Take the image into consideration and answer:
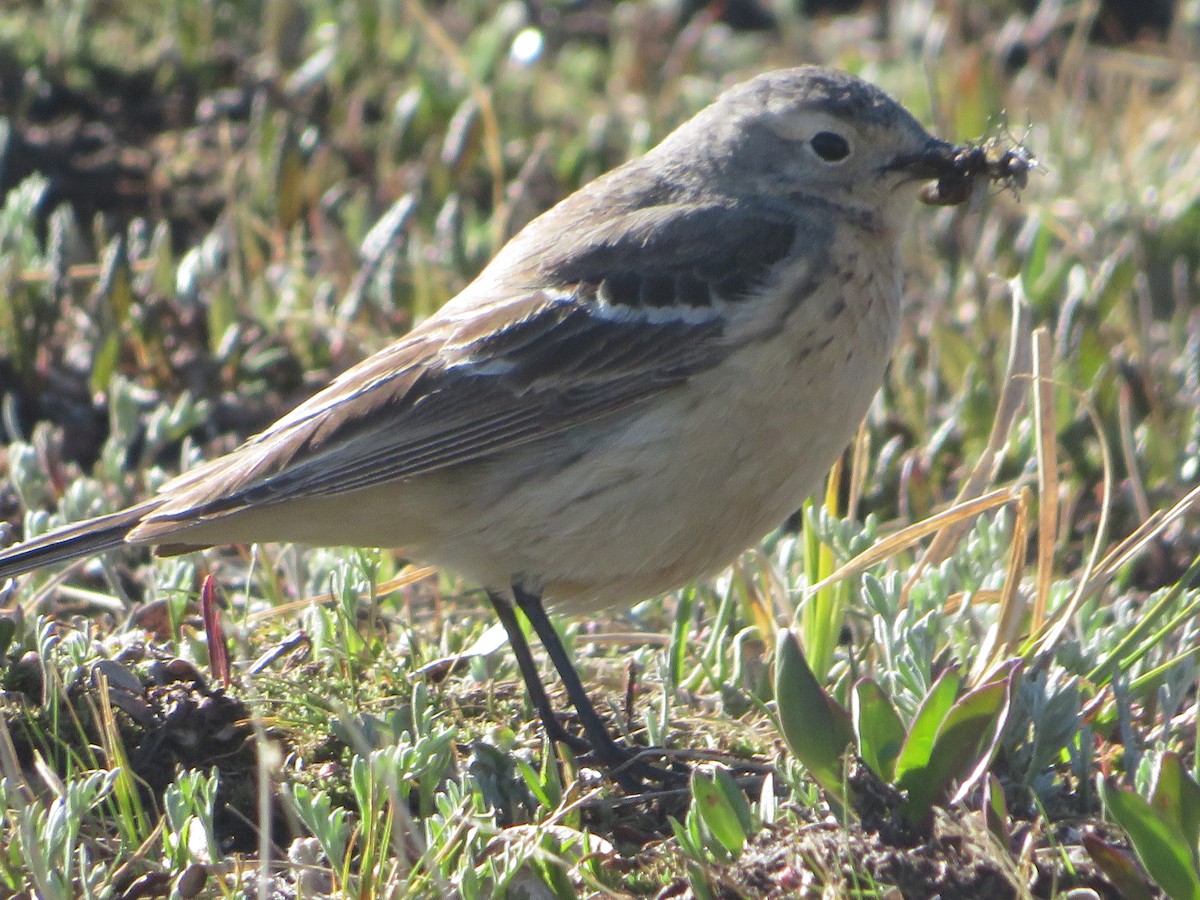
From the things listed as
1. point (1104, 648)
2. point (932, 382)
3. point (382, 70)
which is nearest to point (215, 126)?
point (382, 70)

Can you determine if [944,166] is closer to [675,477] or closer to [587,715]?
[675,477]

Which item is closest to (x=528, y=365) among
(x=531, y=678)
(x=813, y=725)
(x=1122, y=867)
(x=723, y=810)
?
(x=531, y=678)

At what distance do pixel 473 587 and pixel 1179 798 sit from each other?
268cm

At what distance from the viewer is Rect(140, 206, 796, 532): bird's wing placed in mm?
4332

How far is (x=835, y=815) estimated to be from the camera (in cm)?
366

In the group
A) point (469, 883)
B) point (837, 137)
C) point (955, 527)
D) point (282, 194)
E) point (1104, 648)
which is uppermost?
point (282, 194)

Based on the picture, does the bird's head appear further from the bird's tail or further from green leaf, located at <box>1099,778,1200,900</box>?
green leaf, located at <box>1099,778,1200,900</box>

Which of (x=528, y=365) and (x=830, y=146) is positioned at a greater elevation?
(x=830, y=146)

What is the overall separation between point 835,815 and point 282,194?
459 cm

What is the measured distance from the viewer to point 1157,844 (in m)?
3.24

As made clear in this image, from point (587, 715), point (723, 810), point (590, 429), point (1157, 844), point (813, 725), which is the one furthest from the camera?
point (590, 429)

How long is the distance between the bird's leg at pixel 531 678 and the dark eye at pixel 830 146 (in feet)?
5.56

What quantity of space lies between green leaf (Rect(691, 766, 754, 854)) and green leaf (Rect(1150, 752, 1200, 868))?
Answer: 86 cm

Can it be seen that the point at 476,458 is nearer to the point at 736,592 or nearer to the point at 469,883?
the point at 736,592
